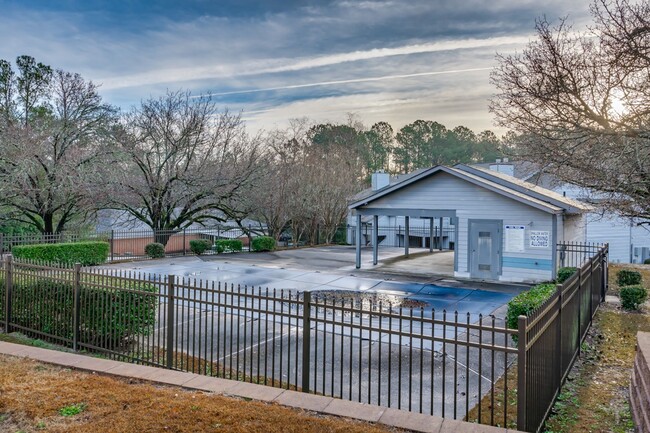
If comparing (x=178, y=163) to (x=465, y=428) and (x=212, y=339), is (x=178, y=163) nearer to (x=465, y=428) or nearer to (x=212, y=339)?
(x=212, y=339)

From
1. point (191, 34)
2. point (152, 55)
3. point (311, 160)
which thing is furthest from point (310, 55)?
point (311, 160)

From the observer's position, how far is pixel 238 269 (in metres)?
18.0

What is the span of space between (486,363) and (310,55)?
1294 centimetres

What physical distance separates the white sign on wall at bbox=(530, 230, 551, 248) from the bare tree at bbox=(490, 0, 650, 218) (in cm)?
328

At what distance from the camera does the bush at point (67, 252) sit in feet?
56.8

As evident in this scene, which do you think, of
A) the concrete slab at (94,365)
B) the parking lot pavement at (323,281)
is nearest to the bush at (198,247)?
the parking lot pavement at (323,281)

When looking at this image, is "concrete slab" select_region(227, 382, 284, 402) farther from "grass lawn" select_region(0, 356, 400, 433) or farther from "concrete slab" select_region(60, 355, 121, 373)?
"concrete slab" select_region(60, 355, 121, 373)

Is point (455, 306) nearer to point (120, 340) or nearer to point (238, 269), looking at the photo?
point (120, 340)

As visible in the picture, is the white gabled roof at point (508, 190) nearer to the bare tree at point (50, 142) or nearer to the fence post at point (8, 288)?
the fence post at point (8, 288)

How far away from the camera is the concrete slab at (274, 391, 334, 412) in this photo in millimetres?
4656

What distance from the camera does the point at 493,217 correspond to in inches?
643

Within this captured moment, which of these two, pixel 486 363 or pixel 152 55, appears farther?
pixel 152 55

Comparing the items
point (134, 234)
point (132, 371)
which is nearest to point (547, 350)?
point (132, 371)

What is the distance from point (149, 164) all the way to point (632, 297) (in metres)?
23.8
